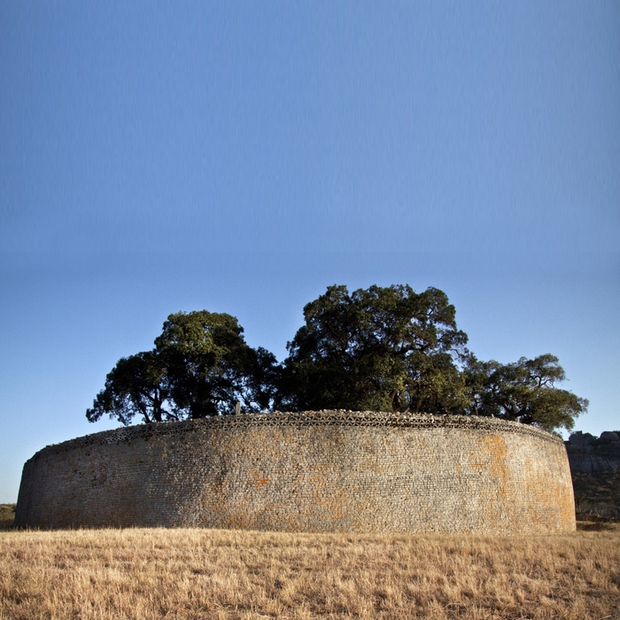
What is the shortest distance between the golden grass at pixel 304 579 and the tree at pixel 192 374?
57.8 ft

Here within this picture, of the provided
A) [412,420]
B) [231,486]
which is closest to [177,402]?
[231,486]

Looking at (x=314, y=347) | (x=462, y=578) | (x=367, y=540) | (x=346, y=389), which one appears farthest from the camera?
(x=314, y=347)

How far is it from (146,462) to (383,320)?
13.6 metres

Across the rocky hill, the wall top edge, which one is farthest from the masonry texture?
the rocky hill

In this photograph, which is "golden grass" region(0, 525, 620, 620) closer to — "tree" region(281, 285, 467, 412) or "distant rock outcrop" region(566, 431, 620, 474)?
"tree" region(281, 285, 467, 412)

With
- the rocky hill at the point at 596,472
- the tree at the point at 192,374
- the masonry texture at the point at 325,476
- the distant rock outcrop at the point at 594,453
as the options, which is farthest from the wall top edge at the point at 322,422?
the distant rock outcrop at the point at 594,453

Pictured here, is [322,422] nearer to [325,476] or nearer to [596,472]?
[325,476]

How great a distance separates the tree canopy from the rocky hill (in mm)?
11488

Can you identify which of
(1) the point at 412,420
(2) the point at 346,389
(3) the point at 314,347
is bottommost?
(1) the point at 412,420

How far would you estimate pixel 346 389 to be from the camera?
27688 mm

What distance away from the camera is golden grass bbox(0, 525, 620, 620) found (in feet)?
29.8

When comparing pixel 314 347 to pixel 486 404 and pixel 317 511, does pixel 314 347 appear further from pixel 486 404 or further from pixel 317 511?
pixel 317 511

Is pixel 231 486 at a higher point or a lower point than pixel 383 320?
lower

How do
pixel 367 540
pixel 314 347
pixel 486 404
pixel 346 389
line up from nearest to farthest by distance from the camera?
pixel 367 540, pixel 346 389, pixel 314 347, pixel 486 404
